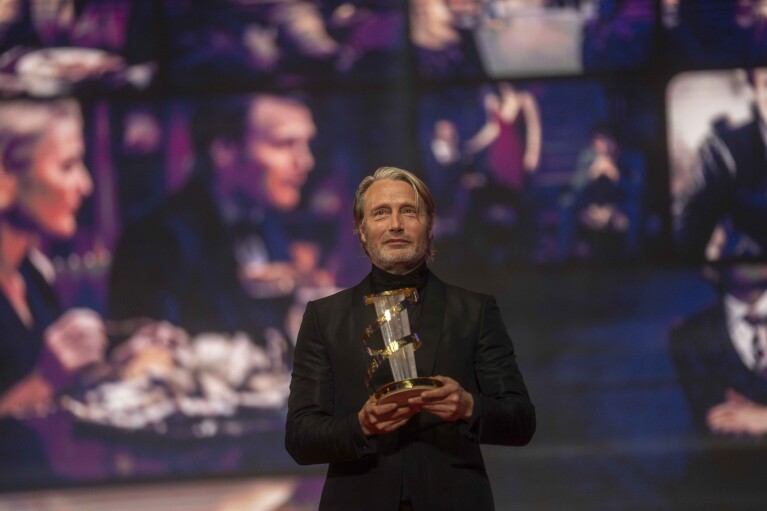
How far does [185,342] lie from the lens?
15.0ft

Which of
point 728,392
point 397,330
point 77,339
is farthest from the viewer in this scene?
point 77,339

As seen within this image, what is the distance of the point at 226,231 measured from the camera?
460 cm

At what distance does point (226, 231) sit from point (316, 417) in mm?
2486

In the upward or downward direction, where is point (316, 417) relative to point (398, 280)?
downward

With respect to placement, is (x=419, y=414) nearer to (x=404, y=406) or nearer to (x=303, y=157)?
(x=404, y=406)

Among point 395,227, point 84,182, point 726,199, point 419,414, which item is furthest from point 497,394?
point 84,182

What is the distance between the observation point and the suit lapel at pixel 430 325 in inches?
87.2

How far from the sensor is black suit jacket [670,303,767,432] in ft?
14.7

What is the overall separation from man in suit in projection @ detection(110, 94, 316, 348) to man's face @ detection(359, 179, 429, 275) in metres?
2.27

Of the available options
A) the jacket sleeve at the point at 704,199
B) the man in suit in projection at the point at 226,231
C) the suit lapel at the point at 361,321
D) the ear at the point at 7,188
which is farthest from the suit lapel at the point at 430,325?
the ear at the point at 7,188

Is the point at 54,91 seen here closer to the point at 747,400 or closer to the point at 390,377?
the point at 390,377

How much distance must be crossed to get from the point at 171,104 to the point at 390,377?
107 inches

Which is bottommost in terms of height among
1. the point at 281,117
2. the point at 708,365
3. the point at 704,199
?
the point at 708,365

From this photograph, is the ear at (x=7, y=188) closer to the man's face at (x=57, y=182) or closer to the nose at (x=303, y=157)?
the man's face at (x=57, y=182)
